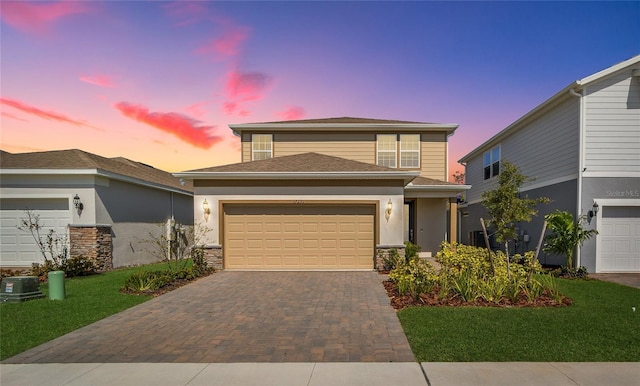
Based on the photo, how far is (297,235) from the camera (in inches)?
438

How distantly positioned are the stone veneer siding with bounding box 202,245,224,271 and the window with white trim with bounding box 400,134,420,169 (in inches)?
373

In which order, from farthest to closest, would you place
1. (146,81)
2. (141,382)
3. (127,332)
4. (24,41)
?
1. (146,81)
2. (24,41)
3. (127,332)
4. (141,382)

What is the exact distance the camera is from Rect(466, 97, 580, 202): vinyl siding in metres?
10.9

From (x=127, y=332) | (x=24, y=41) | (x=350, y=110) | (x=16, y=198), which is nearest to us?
(x=127, y=332)

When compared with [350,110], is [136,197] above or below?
below

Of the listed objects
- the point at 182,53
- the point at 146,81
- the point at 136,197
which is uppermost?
the point at 182,53

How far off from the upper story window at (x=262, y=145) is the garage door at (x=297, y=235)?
204 inches

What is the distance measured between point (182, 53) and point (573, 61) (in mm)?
13623

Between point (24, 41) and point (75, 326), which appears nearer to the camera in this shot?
point (75, 326)

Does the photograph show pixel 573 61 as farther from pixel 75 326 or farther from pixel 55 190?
pixel 55 190

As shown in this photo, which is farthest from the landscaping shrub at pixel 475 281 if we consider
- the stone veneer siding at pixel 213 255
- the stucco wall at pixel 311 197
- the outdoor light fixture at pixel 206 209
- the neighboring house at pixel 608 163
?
the outdoor light fixture at pixel 206 209

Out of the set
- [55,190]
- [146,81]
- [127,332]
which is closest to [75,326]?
[127,332]

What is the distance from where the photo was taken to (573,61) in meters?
11.4

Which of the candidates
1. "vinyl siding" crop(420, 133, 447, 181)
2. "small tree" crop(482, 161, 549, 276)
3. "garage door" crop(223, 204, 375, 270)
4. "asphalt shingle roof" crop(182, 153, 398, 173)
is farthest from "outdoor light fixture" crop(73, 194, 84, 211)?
"vinyl siding" crop(420, 133, 447, 181)
